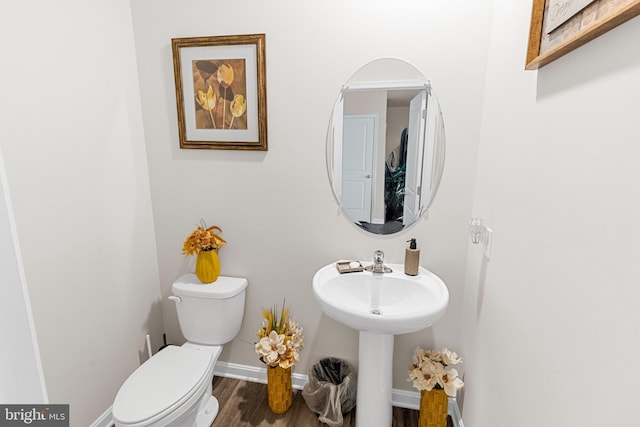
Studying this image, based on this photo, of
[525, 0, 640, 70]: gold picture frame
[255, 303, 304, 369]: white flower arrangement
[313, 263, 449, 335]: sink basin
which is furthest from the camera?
[255, 303, 304, 369]: white flower arrangement

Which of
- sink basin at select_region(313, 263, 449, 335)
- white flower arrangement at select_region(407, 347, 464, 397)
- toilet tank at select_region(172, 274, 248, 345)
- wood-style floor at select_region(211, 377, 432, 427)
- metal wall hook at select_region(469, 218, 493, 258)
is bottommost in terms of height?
wood-style floor at select_region(211, 377, 432, 427)

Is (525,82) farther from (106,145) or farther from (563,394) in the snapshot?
(106,145)

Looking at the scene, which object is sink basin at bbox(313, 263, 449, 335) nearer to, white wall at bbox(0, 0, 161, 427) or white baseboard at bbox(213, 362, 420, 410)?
white baseboard at bbox(213, 362, 420, 410)

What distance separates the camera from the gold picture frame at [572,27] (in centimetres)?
62

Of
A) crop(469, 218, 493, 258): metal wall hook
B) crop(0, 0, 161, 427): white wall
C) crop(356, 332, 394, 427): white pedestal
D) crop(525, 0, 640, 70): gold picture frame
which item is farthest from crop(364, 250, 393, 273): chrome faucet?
crop(0, 0, 161, 427): white wall

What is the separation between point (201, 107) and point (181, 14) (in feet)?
1.47

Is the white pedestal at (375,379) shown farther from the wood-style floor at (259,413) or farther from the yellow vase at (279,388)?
the yellow vase at (279,388)

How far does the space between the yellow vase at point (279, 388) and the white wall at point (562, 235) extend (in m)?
0.92

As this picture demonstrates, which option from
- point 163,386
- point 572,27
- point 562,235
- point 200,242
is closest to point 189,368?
point 163,386

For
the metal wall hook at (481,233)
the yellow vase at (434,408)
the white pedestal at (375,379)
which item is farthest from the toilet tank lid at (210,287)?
the metal wall hook at (481,233)

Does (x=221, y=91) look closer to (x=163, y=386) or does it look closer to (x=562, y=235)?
(x=163, y=386)

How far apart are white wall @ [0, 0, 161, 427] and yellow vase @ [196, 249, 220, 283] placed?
1.23ft

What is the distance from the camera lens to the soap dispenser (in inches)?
63.1

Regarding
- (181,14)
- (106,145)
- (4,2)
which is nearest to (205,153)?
(106,145)
